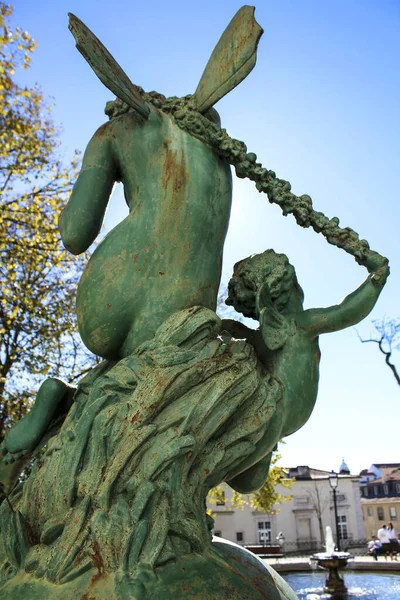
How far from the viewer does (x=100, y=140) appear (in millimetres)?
2498

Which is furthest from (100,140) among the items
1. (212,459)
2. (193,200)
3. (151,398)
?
(212,459)

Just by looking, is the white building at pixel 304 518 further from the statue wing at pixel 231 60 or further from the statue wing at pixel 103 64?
the statue wing at pixel 103 64

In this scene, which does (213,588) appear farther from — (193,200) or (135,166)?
(135,166)

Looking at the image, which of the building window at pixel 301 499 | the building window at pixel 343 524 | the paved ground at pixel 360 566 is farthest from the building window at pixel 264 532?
the paved ground at pixel 360 566

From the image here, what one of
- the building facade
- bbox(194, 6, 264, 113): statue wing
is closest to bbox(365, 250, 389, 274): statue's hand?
bbox(194, 6, 264, 113): statue wing

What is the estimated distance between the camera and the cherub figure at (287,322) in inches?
86.8

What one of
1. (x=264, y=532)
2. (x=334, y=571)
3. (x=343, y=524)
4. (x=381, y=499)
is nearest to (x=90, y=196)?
(x=334, y=571)

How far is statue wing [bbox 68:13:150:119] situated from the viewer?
7.09 ft

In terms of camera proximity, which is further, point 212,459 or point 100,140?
point 100,140

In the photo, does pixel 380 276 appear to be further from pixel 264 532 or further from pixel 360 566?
pixel 264 532

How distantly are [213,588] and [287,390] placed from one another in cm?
77

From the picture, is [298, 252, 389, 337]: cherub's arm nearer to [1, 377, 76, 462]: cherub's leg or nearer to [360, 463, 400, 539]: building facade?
[1, 377, 76, 462]: cherub's leg

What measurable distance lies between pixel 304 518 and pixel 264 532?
3.07 metres

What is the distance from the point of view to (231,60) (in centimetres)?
244
